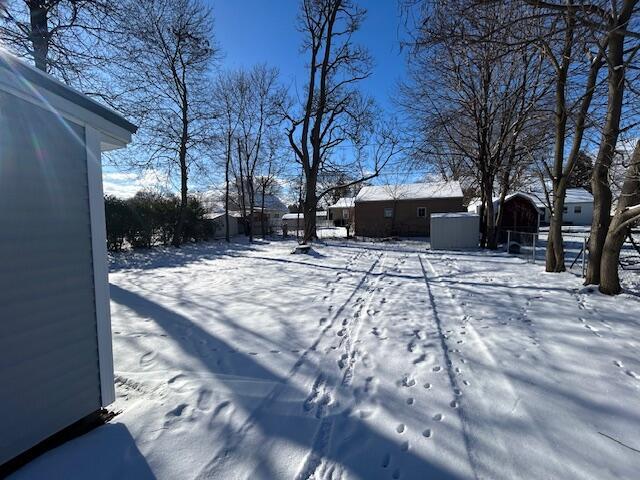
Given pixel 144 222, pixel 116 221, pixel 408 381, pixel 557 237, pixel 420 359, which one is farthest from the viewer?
pixel 144 222

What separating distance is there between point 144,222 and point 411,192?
20420mm

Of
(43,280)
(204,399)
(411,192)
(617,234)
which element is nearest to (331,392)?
(204,399)

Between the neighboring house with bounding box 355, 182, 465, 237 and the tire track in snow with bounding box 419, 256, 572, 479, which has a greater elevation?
the neighboring house with bounding box 355, 182, 465, 237

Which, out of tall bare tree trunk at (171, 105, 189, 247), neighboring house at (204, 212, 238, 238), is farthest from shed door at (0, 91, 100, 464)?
neighboring house at (204, 212, 238, 238)

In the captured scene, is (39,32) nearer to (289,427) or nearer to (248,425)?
(248,425)

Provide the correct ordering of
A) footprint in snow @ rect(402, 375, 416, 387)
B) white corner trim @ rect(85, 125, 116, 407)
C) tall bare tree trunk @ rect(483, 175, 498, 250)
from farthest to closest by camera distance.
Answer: tall bare tree trunk @ rect(483, 175, 498, 250)
footprint in snow @ rect(402, 375, 416, 387)
white corner trim @ rect(85, 125, 116, 407)

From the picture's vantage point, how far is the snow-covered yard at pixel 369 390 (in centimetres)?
203

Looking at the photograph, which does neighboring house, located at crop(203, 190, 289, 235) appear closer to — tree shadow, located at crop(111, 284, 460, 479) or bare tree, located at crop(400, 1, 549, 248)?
bare tree, located at crop(400, 1, 549, 248)

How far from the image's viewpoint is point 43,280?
6.93 ft

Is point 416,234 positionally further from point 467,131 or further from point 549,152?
point 549,152

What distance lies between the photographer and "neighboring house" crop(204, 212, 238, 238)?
22.5 metres

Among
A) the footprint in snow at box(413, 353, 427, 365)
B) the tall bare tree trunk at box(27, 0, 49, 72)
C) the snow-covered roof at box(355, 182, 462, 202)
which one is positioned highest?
the tall bare tree trunk at box(27, 0, 49, 72)

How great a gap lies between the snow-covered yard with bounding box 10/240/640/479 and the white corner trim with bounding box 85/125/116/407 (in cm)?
35

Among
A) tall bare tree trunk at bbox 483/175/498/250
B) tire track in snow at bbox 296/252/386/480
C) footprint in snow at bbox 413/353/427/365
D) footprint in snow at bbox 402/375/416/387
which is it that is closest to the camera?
tire track in snow at bbox 296/252/386/480
